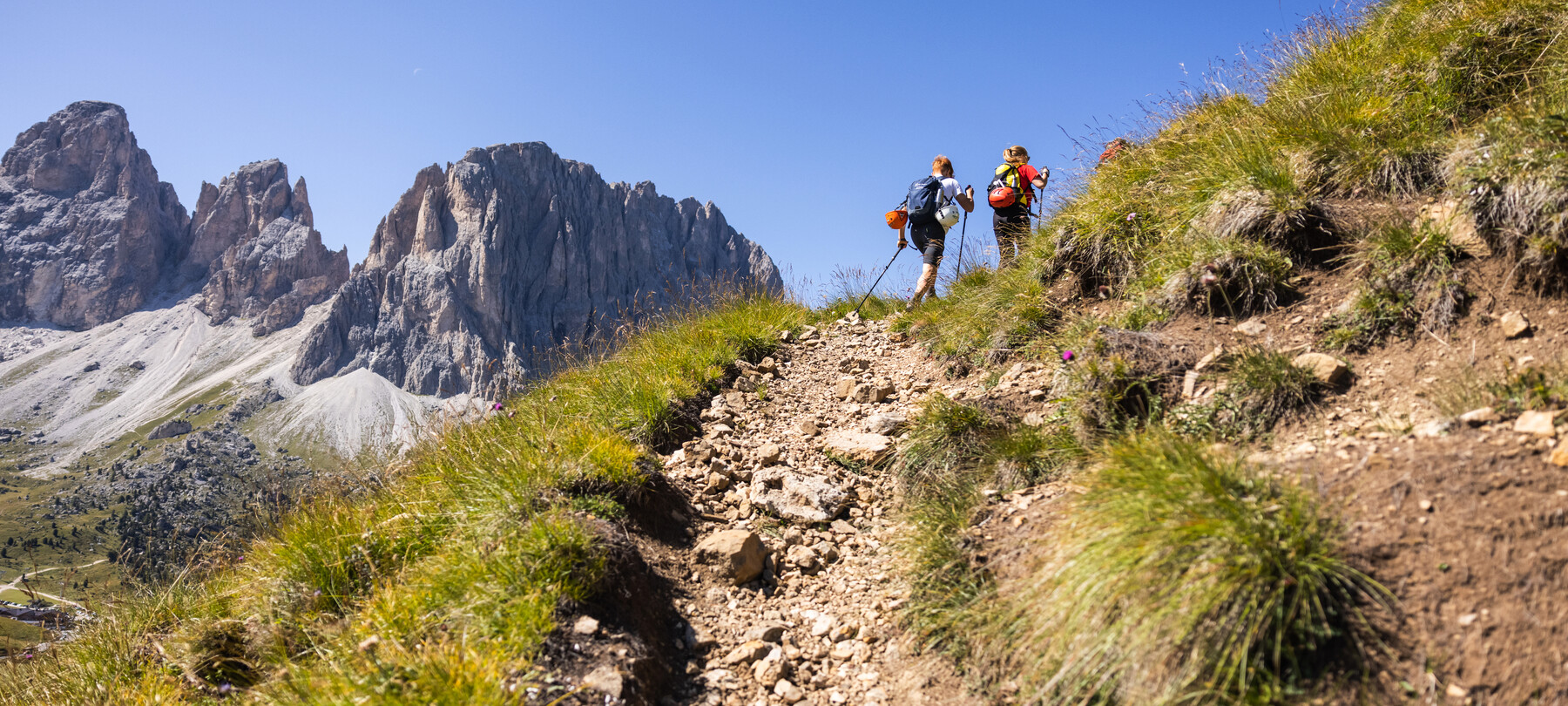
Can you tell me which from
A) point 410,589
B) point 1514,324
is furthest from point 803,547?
point 1514,324

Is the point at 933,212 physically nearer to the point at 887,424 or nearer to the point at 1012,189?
the point at 1012,189

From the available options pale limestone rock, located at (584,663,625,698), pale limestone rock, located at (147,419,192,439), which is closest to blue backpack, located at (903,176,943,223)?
pale limestone rock, located at (584,663,625,698)

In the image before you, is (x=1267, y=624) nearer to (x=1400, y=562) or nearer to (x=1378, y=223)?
(x=1400, y=562)

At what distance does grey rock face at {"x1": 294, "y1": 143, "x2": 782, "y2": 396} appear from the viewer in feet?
509

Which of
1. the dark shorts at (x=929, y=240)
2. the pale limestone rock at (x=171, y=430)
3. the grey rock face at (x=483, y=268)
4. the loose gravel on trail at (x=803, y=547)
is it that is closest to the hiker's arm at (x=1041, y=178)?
the dark shorts at (x=929, y=240)

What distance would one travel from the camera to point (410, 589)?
12.9ft

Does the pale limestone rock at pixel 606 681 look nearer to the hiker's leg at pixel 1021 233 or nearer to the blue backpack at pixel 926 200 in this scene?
the hiker's leg at pixel 1021 233

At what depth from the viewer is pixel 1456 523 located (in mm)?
2623

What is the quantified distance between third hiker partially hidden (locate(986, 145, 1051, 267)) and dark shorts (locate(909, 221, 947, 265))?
885 mm

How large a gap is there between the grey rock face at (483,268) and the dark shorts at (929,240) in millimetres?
143827

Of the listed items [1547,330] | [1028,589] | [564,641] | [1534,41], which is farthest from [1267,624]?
[1534,41]

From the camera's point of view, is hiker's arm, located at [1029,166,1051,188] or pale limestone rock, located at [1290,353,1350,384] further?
hiker's arm, located at [1029,166,1051,188]

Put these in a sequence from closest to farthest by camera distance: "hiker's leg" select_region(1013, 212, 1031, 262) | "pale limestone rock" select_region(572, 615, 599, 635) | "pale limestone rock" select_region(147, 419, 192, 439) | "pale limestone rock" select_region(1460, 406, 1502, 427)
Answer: "pale limestone rock" select_region(1460, 406, 1502, 427) → "pale limestone rock" select_region(572, 615, 599, 635) → "hiker's leg" select_region(1013, 212, 1031, 262) → "pale limestone rock" select_region(147, 419, 192, 439)

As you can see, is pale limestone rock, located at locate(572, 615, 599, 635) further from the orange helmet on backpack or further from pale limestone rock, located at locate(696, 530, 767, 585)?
the orange helmet on backpack
